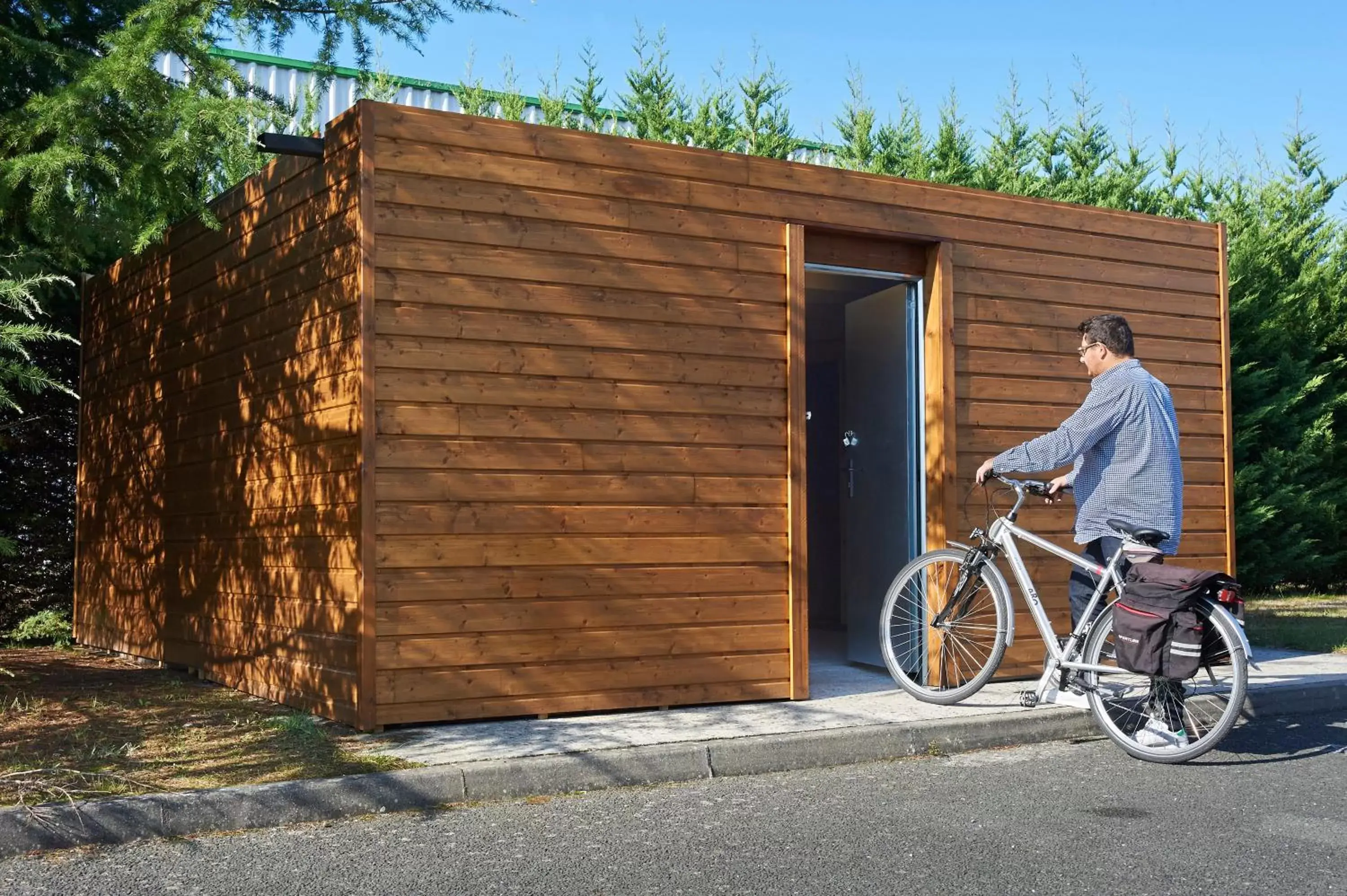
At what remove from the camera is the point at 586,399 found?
6668 millimetres

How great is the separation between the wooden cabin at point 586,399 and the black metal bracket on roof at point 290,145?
0.06 meters

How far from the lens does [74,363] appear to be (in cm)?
1095

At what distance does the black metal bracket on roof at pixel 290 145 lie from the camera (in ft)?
21.4

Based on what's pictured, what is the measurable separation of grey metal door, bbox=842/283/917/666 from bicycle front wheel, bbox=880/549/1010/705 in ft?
A: 2.08

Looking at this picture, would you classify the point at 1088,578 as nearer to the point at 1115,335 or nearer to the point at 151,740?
the point at 1115,335

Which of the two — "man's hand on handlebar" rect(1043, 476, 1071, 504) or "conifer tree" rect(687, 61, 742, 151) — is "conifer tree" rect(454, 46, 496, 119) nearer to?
"conifer tree" rect(687, 61, 742, 151)

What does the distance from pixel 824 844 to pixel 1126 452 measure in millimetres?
2704

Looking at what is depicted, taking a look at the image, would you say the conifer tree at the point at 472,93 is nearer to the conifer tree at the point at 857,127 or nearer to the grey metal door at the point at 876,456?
the conifer tree at the point at 857,127

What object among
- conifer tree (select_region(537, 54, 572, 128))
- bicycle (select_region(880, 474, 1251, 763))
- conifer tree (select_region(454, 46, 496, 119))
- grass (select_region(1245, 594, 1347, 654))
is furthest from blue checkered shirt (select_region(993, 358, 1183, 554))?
conifer tree (select_region(454, 46, 496, 119))

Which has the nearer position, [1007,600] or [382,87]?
[1007,600]

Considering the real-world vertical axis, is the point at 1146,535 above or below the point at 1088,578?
above

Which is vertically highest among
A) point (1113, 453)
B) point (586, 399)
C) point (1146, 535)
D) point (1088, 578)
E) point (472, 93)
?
point (472, 93)

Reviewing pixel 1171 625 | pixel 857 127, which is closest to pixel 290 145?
pixel 1171 625

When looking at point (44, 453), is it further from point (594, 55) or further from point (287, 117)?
point (594, 55)
